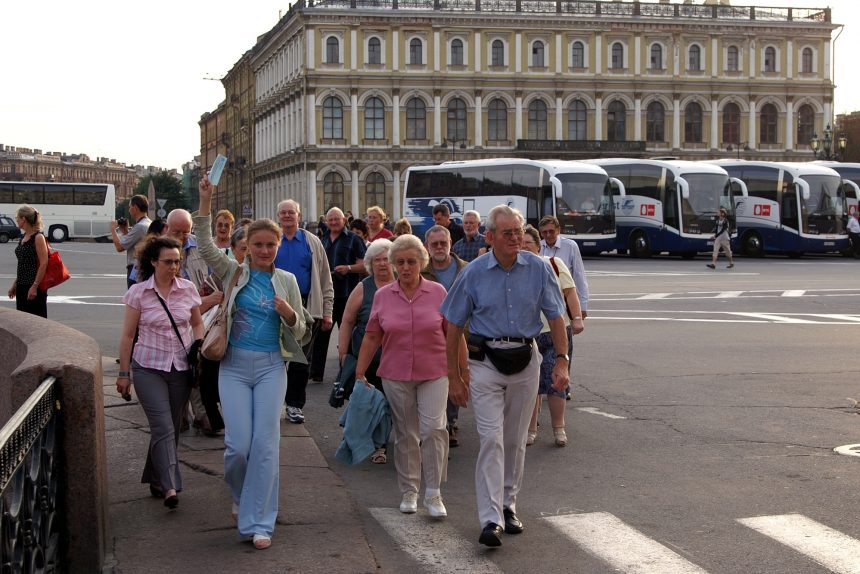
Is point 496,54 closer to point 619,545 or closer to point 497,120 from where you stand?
point 497,120

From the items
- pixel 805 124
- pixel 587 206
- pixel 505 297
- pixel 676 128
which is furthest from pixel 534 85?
pixel 505 297

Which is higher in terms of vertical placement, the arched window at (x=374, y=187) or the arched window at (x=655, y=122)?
the arched window at (x=655, y=122)

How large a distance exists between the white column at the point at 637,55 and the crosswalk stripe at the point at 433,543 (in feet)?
288

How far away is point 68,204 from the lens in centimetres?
7994

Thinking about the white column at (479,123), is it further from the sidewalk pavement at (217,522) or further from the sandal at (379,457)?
the sandal at (379,457)

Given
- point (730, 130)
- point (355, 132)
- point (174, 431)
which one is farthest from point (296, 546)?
point (730, 130)

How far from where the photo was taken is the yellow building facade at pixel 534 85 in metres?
90.3

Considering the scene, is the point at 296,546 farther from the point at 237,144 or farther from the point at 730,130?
the point at 237,144

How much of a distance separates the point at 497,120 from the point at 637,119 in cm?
1026

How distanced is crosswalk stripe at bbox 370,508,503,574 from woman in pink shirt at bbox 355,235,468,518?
170 mm

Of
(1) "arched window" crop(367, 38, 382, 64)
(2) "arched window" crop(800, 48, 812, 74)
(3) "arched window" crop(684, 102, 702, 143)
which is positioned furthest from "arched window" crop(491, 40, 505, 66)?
(2) "arched window" crop(800, 48, 812, 74)

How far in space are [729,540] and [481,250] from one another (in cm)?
560

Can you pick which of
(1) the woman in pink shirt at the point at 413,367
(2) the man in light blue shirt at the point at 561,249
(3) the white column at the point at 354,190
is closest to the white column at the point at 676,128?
(3) the white column at the point at 354,190

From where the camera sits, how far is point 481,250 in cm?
1180
